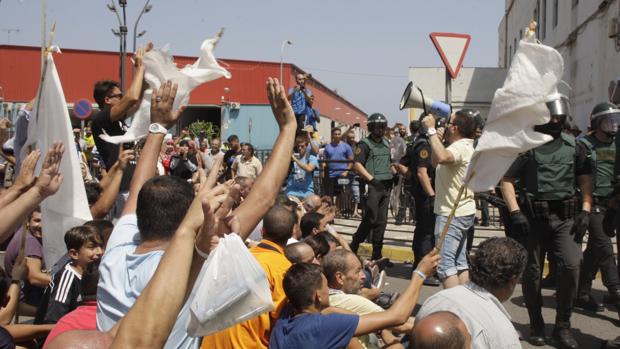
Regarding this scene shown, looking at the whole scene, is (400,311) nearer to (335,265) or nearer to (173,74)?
(335,265)

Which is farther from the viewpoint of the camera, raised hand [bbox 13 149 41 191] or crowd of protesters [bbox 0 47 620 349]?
raised hand [bbox 13 149 41 191]

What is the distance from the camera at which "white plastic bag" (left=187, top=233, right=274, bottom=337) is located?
1.91m

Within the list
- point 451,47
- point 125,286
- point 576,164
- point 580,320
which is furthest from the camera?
point 451,47

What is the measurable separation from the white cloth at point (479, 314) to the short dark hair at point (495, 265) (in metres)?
0.09

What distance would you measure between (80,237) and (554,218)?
3.87 m

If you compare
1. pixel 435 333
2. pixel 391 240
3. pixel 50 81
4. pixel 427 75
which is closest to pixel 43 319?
pixel 50 81

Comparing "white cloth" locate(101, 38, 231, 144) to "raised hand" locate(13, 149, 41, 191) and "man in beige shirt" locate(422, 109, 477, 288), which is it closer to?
"raised hand" locate(13, 149, 41, 191)


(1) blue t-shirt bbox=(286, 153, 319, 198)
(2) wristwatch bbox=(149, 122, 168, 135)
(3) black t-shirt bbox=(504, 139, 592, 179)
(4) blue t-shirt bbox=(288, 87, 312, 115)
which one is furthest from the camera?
(4) blue t-shirt bbox=(288, 87, 312, 115)

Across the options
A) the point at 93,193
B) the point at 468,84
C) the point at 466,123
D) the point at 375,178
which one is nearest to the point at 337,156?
the point at 375,178

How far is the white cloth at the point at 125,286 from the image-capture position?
2.39m

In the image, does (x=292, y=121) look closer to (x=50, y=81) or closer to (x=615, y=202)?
(x=50, y=81)

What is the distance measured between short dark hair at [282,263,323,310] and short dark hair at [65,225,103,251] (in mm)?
1216

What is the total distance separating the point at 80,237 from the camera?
4.00m

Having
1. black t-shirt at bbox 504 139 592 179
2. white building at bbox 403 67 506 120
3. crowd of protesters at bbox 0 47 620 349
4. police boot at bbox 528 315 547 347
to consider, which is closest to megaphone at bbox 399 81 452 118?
crowd of protesters at bbox 0 47 620 349
